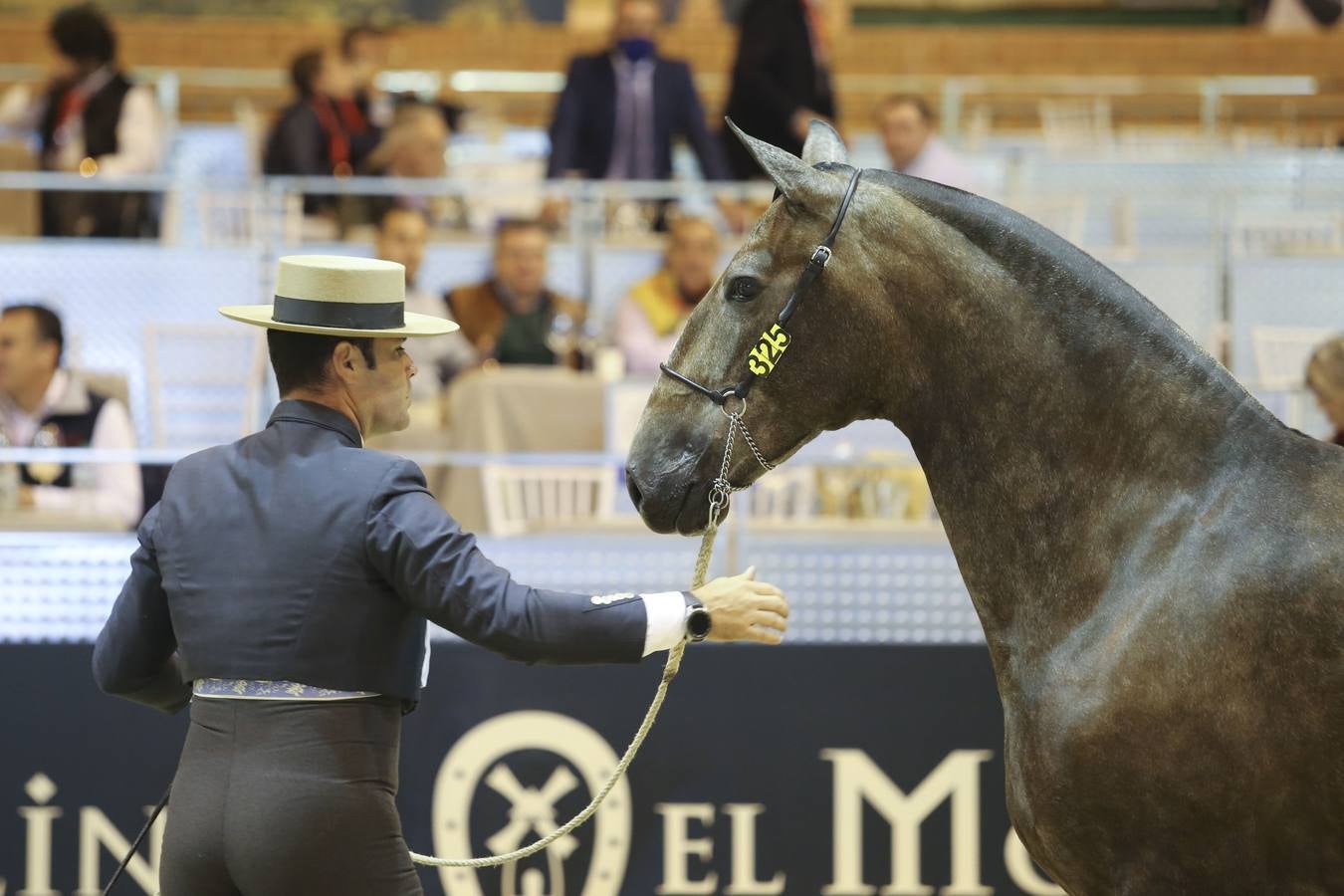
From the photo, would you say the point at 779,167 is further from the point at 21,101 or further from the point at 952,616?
the point at 21,101

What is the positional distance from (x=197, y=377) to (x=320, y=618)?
4.91 meters

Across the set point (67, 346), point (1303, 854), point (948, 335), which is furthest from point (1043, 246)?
point (67, 346)

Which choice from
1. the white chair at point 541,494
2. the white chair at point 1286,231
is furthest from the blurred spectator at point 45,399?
the white chair at point 1286,231

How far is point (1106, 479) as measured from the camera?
8.43ft

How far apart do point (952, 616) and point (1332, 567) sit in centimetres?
211

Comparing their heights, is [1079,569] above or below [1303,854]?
above

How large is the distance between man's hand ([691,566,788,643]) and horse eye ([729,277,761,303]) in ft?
1.49

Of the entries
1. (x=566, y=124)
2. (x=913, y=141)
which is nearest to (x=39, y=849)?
(x=566, y=124)

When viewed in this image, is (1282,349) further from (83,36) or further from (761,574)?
(83,36)

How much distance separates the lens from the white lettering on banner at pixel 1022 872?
424 cm

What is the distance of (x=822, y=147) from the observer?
9.11 ft

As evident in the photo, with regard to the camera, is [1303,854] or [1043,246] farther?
[1043,246]

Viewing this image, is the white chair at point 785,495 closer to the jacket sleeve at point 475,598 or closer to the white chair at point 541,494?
the white chair at point 541,494

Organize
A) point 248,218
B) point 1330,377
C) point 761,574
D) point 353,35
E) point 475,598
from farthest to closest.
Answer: point 353,35
point 248,218
point 761,574
point 1330,377
point 475,598
